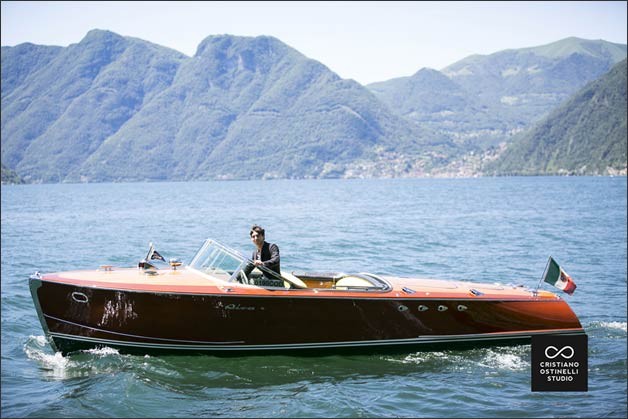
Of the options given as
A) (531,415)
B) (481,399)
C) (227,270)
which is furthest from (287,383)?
(531,415)

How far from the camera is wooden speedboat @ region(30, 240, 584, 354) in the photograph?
11.1 m

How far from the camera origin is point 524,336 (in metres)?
12.2

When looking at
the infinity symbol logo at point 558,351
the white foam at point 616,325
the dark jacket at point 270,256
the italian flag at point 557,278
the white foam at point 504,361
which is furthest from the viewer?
the white foam at point 616,325

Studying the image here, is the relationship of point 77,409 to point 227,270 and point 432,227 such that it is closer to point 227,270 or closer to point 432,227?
point 227,270

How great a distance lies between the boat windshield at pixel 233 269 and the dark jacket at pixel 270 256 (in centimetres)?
12

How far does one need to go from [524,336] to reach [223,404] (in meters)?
5.58

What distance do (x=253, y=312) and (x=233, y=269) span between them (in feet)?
3.03

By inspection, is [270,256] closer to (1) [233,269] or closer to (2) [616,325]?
(1) [233,269]

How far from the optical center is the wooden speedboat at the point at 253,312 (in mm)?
11117

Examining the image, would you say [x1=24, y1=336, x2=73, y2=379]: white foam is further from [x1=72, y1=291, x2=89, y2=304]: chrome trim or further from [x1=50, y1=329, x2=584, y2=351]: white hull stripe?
[x1=72, y1=291, x2=89, y2=304]: chrome trim

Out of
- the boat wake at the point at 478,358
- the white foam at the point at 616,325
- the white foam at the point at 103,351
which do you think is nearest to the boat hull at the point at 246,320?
the white foam at the point at 103,351

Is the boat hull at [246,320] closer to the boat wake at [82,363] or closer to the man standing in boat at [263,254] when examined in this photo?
the boat wake at [82,363]

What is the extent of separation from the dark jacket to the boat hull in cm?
66

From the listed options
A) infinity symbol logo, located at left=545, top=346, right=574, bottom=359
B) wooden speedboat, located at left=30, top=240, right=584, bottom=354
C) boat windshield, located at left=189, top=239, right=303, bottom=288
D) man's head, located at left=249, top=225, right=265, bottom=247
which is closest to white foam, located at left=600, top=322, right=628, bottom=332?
wooden speedboat, located at left=30, top=240, right=584, bottom=354
